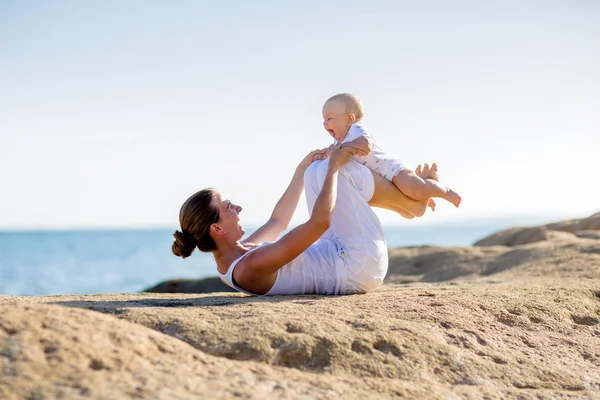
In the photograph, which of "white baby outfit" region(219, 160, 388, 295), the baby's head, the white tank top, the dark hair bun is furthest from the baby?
the dark hair bun

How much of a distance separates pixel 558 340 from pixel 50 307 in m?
3.04

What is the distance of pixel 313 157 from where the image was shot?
4.97 m

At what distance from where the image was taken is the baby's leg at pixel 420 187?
483cm

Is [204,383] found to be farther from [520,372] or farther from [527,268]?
[527,268]

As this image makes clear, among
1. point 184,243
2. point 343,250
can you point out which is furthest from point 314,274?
point 184,243

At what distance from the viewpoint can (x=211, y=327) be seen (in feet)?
9.89

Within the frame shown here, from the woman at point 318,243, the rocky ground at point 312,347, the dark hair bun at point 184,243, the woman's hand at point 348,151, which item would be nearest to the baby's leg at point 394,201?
the woman at point 318,243

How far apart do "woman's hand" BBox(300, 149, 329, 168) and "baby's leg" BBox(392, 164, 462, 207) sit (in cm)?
58

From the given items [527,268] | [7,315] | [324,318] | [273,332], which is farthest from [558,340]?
[527,268]

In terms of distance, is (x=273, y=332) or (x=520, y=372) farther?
(x=520, y=372)

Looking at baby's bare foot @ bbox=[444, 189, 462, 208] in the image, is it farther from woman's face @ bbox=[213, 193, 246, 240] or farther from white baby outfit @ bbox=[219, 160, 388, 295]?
woman's face @ bbox=[213, 193, 246, 240]

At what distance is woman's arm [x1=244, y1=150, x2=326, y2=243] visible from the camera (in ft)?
16.2

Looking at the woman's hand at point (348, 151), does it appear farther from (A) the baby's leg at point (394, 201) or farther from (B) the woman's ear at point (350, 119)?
(B) the woman's ear at point (350, 119)

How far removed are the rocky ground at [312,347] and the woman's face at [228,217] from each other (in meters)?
0.49
